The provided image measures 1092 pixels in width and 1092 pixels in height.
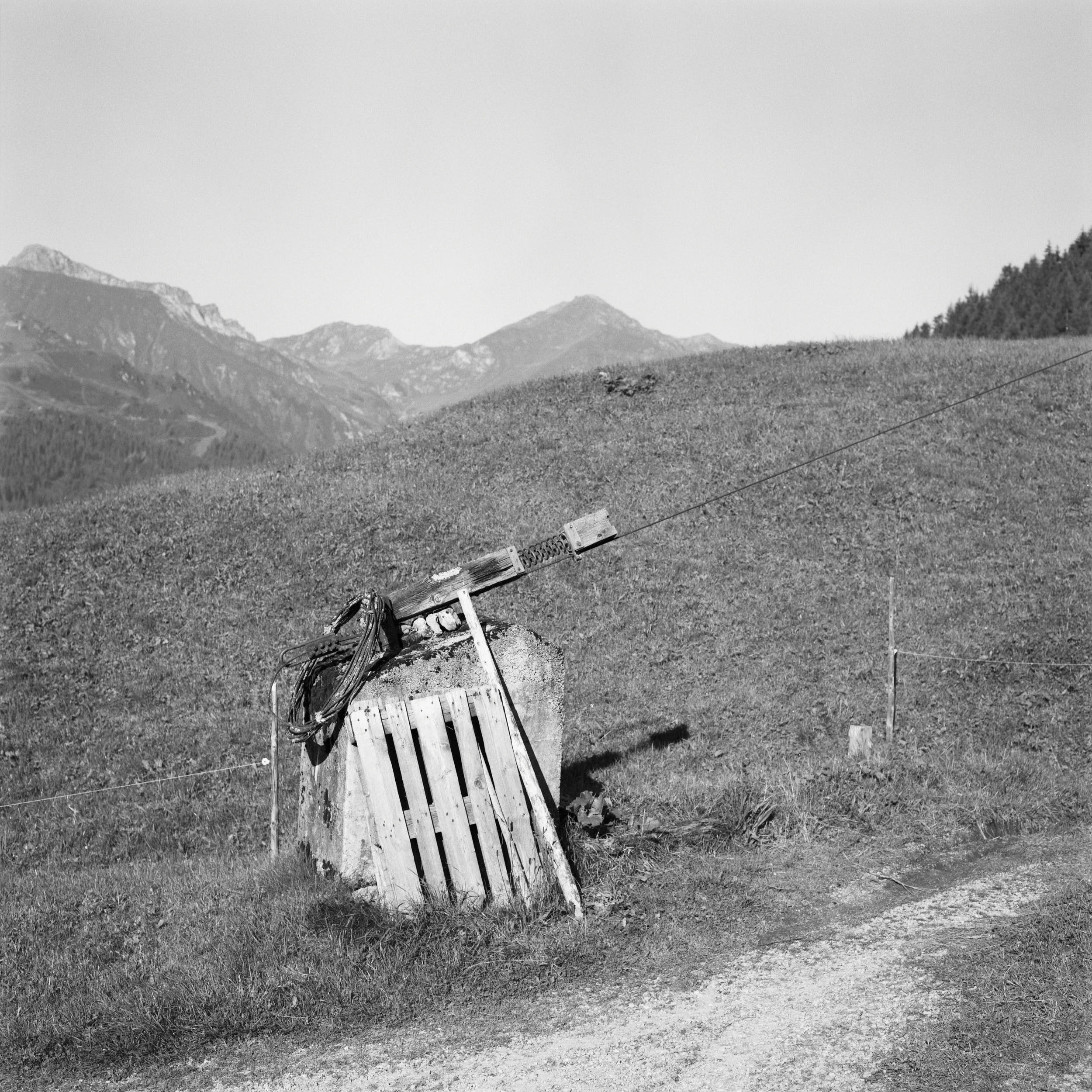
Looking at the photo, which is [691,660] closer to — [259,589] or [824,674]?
[824,674]

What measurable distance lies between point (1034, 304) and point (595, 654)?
3732 inches

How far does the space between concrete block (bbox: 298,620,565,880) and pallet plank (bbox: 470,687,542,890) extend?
0.22 metres

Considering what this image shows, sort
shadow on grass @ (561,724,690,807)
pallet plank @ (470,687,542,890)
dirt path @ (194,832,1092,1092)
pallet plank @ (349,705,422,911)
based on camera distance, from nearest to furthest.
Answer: dirt path @ (194,832,1092,1092) < pallet plank @ (349,705,422,911) < pallet plank @ (470,687,542,890) < shadow on grass @ (561,724,690,807)

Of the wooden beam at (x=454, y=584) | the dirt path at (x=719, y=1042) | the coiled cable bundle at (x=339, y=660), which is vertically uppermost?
the wooden beam at (x=454, y=584)

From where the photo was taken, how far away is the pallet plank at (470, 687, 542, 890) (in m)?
7.14

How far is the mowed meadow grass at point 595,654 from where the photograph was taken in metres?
6.50

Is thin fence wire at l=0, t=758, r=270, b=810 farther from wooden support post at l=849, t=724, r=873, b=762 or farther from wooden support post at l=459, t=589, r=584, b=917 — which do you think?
wooden support post at l=849, t=724, r=873, b=762

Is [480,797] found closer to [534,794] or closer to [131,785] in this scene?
[534,794]

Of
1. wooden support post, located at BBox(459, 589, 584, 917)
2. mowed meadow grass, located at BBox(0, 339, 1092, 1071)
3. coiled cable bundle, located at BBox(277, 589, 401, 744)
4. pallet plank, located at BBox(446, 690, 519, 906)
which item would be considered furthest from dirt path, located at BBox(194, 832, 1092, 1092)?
coiled cable bundle, located at BBox(277, 589, 401, 744)

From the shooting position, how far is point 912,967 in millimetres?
5809

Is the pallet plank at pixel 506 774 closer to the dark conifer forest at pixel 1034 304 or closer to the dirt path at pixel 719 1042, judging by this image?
the dirt path at pixel 719 1042

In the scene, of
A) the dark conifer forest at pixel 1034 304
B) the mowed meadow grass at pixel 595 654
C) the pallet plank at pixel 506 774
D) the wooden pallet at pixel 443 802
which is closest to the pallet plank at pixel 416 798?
the wooden pallet at pixel 443 802

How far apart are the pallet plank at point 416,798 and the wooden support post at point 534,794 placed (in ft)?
2.53

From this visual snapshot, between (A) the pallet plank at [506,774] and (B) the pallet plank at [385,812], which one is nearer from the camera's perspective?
(B) the pallet plank at [385,812]
